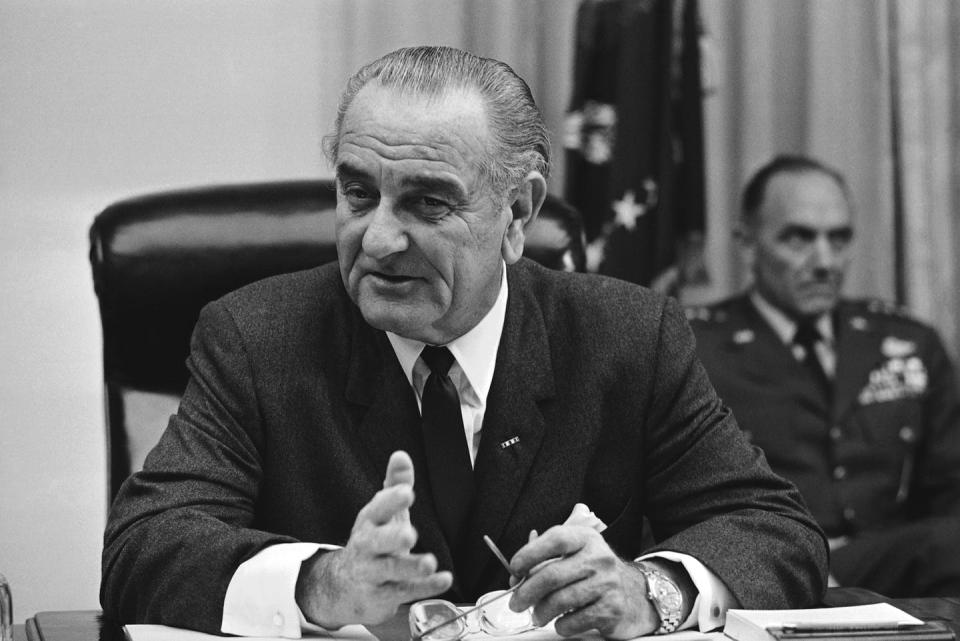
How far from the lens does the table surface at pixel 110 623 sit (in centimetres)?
145

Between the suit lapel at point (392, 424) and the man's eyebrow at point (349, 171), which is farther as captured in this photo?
the suit lapel at point (392, 424)

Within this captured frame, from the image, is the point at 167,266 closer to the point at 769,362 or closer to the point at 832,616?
the point at 832,616

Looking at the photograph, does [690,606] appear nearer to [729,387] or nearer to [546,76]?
[729,387]

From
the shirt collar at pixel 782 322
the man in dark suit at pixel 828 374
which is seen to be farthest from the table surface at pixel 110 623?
the shirt collar at pixel 782 322

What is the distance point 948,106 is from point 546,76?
1.28 m

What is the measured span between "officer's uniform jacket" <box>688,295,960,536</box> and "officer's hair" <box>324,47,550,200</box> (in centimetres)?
201

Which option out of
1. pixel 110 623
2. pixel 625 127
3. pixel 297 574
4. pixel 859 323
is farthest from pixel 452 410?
pixel 859 323

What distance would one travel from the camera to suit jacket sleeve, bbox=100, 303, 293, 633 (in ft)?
5.05

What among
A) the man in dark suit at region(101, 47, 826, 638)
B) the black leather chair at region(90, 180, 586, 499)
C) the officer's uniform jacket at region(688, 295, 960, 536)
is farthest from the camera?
the officer's uniform jacket at region(688, 295, 960, 536)

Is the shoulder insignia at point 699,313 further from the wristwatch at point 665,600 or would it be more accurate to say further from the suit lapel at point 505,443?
the wristwatch at point 665,600

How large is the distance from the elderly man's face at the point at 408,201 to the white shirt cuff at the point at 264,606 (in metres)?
0.40

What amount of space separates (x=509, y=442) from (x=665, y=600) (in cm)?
40

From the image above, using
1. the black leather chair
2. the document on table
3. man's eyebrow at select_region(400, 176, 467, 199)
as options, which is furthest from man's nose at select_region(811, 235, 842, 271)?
the document on table

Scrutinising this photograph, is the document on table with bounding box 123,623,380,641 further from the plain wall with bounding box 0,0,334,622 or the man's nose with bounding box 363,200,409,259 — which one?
the plain wall with bounding box 0,0,334,622
